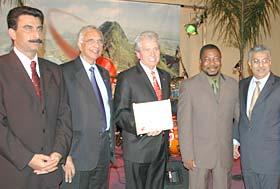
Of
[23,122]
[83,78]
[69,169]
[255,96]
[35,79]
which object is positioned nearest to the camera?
[23,122]

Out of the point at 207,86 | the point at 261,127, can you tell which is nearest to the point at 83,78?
the point at 207,86

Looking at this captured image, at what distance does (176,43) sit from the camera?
7668 millimetres

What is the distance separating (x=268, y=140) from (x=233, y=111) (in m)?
0.37

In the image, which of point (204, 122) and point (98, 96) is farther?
point (204, 122)

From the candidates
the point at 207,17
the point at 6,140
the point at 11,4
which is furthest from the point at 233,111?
the point at 207,17

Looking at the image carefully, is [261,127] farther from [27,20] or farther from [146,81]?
[27,20]

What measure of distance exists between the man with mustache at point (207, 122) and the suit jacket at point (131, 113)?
0.85 feet

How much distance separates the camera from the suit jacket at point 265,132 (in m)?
3.06

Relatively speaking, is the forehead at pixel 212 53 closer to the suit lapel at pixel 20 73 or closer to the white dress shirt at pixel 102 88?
the white dress shirt at pixel 102 88

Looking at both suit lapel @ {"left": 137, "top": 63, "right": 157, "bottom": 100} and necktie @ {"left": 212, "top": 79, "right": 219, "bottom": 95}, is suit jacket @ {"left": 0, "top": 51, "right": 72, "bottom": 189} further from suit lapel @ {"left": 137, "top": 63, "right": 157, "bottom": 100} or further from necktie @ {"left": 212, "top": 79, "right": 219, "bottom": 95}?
necktie @ {"left": 212, "top": 79, "right": 219, "bottom": 95}

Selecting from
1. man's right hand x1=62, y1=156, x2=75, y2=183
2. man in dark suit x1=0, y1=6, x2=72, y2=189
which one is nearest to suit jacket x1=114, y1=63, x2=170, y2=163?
man's right hand x1=62, y1=156, x2=75, y2=183

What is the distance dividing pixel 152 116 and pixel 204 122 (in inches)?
17.8

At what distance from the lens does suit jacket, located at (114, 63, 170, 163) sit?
9.98 ft

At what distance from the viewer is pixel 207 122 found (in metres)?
3.15
